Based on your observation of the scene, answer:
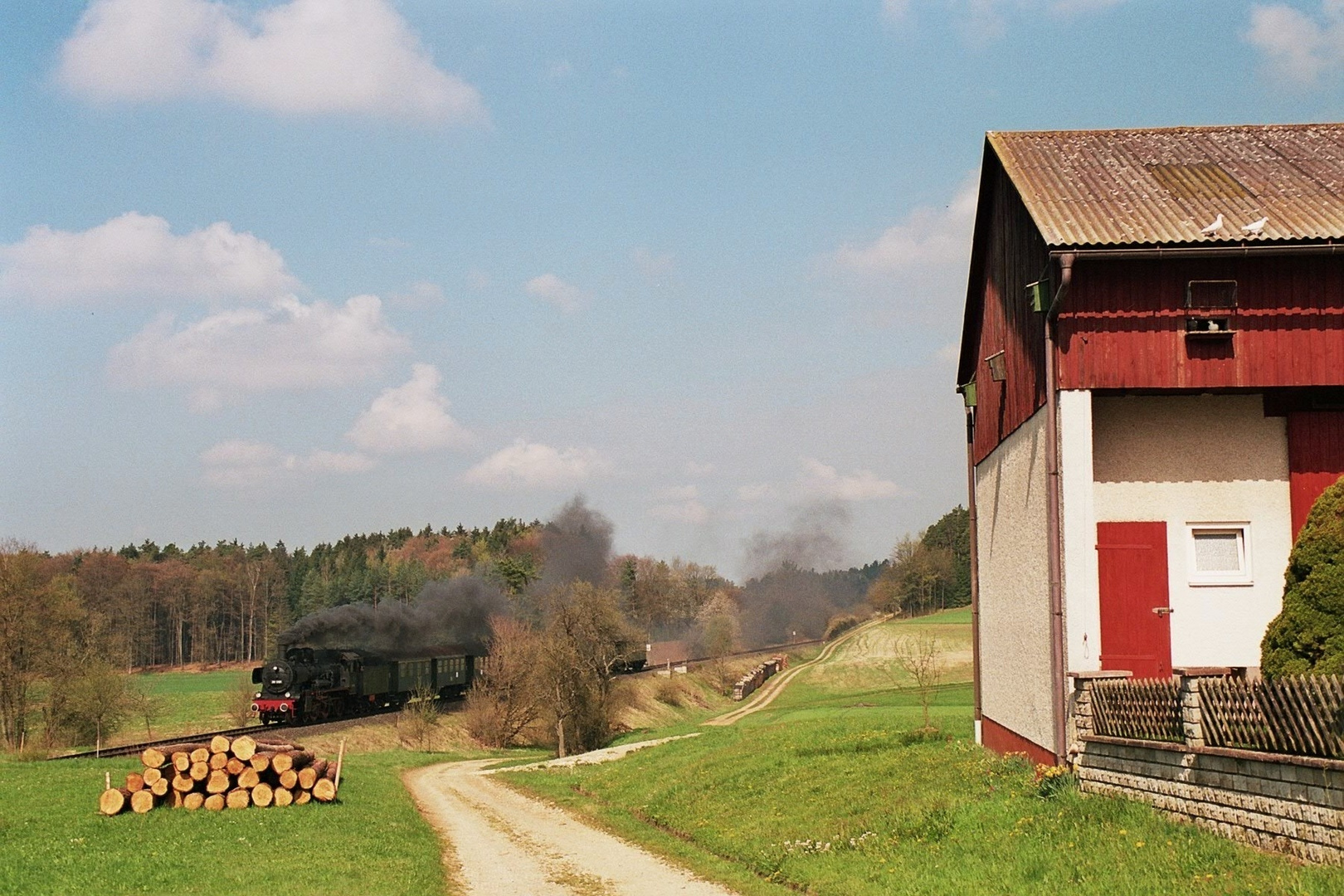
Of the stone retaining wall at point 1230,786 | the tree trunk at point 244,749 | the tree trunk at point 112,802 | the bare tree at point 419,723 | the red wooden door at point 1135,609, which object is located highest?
the red wooden door at point 1135,609

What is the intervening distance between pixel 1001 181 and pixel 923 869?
13725 millimetres

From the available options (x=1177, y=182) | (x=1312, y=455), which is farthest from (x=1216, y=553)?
(x=1177, y=182)

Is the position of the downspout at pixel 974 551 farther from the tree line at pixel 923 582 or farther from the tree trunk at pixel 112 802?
the tree line at pixel 923 582

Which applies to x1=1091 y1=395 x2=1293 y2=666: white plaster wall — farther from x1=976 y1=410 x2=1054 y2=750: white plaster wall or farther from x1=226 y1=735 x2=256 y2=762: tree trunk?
x1=226 y1=735 x2=256 y2=762: tree trunk

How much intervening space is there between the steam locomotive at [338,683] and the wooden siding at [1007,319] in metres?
37.6

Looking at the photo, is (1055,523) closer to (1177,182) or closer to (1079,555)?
(1079,555)

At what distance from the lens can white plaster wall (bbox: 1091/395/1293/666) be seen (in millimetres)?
18859

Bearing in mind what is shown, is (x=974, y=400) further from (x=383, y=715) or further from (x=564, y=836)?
(x=383, y=715)

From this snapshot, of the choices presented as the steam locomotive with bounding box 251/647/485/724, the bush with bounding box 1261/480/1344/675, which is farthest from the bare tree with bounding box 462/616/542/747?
the bush with bounding box 1261/480/1344/675

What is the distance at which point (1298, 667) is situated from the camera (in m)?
13.8

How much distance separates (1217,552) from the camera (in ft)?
62.4

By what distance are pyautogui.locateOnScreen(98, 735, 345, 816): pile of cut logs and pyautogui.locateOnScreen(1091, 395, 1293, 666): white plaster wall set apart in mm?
16828

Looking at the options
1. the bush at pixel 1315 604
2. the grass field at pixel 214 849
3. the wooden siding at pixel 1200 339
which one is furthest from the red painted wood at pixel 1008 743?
the grass field at pixel 214 849

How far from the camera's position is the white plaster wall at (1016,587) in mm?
18938
